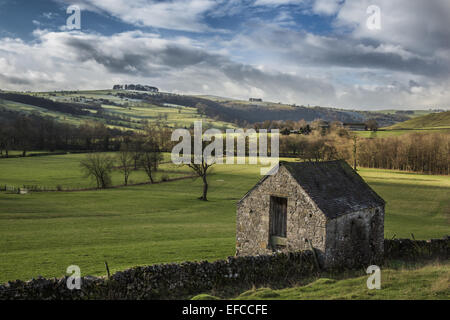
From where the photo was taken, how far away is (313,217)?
1559cm

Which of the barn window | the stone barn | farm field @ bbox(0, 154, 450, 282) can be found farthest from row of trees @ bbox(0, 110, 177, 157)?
the barn window

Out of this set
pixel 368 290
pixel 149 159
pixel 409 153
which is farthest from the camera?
pixel 409 153

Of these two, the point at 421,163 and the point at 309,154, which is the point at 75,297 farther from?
the point at 421,163

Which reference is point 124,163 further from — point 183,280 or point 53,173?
point 183,280

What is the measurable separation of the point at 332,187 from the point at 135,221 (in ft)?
76.5

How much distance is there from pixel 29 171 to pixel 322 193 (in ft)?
232

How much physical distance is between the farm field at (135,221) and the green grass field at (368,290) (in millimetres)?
8806

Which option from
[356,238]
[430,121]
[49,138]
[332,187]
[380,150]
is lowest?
[356,238]

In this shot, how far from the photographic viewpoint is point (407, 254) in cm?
1961

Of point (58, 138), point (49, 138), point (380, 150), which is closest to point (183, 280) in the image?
point (380, 150)

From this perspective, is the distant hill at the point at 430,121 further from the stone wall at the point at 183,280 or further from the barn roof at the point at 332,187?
the stone wall at the point at 183,280

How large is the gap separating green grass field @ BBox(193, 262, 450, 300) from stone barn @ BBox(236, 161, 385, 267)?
3.00 meters
